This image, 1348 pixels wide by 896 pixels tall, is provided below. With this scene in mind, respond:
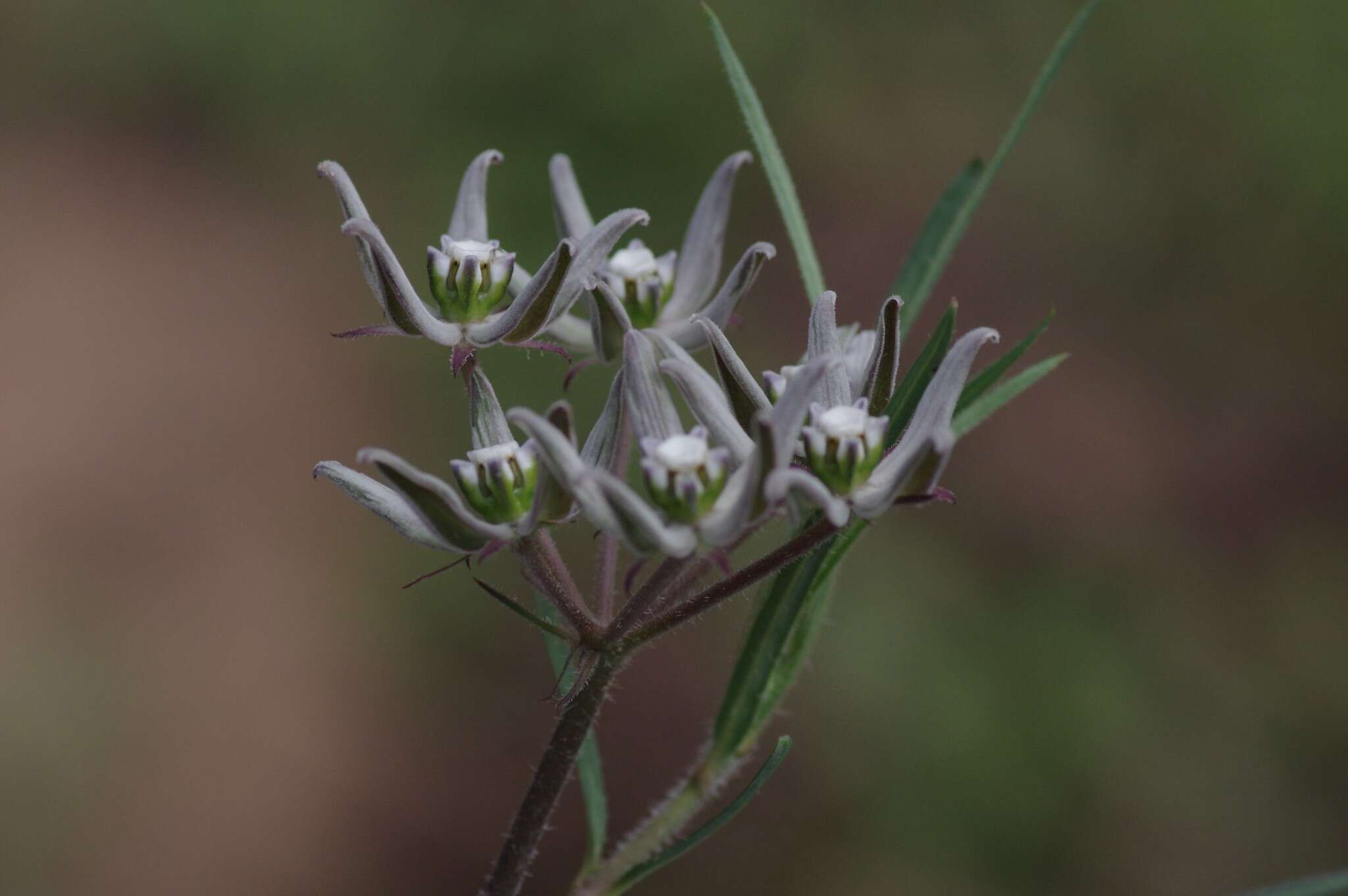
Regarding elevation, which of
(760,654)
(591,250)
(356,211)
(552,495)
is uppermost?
(356,211)

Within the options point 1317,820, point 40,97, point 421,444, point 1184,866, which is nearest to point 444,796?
point 421,444

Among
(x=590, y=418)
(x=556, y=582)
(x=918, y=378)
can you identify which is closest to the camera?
(x=556, y=582)

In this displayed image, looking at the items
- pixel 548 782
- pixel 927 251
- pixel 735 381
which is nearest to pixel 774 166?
pixel 927 251

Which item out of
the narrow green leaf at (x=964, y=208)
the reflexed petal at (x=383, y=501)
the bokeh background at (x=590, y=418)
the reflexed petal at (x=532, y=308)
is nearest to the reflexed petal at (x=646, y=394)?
the reflexed petal at (x=532, y=308)

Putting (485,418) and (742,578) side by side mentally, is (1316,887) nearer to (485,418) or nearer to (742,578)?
(742,578)

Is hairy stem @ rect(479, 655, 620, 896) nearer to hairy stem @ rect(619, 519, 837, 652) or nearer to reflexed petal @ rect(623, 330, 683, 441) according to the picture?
hairy stem @ rect(619, 519, 837, 652)
